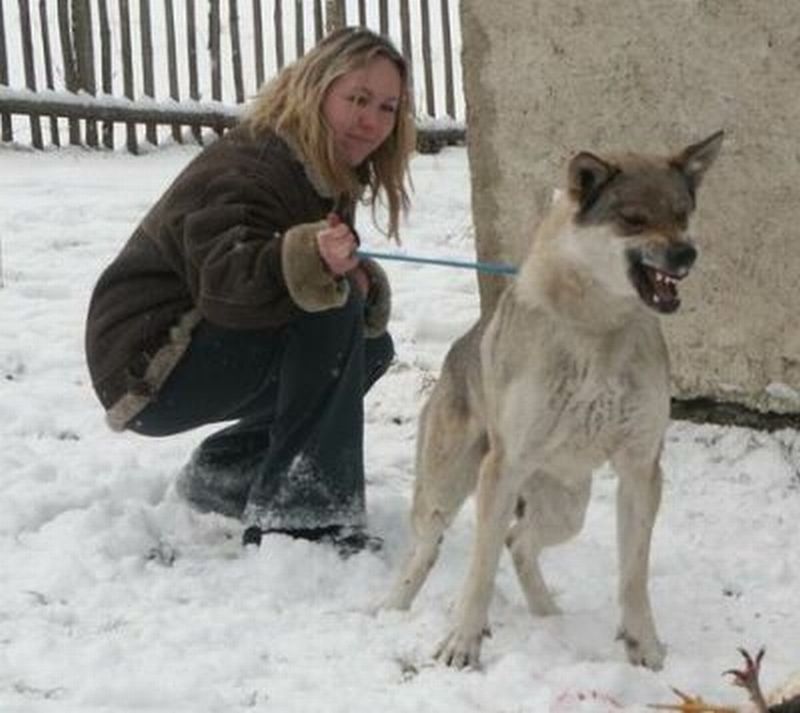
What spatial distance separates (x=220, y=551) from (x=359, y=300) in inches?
32.0

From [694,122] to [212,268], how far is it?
1.87 meters

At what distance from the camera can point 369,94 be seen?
4188 millimetres

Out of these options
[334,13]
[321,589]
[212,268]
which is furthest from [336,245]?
[334,13]

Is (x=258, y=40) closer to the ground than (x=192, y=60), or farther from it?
farther from it

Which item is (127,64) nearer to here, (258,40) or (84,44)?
(84,44)

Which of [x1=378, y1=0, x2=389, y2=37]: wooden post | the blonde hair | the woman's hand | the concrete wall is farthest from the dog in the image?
[x1=378, y1=0, x2=389, y2=37]: wooden post

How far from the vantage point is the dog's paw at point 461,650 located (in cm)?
351

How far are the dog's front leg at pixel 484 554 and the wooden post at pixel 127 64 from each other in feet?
22.5

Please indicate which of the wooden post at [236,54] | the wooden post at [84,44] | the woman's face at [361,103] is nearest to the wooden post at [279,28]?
the wooden post at [236,54]

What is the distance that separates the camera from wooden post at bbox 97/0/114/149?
9844 mm

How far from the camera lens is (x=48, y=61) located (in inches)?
390

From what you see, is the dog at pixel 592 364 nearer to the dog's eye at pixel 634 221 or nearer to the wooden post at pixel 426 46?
the dog's eye at pixel 634 221

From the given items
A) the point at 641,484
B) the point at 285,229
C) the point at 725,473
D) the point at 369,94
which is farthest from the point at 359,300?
the point at 725,473

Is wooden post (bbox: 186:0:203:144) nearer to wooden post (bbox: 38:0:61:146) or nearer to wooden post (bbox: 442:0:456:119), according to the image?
wooden post (bbox: 38:0:61:146)
